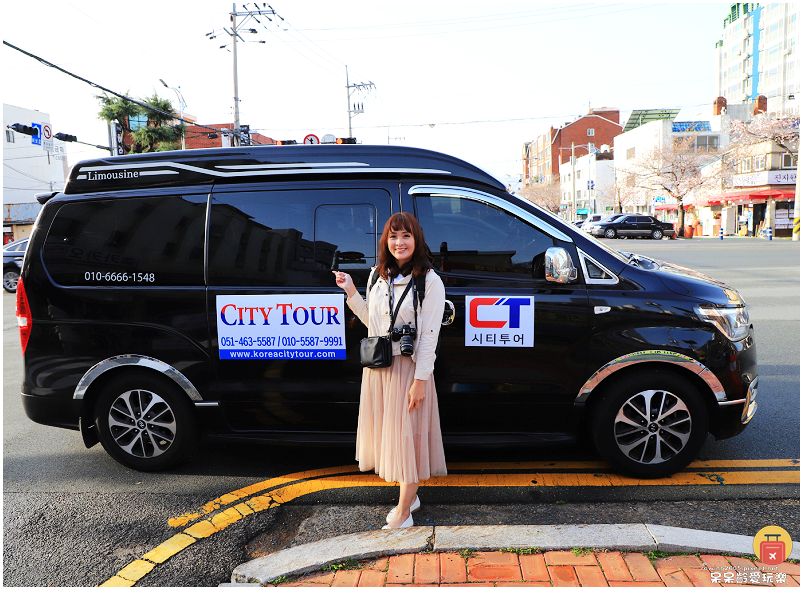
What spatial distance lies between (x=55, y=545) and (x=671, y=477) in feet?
12.3

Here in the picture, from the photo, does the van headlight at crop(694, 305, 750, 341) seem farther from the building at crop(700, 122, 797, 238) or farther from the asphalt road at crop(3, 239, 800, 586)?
the building at crop(700, 122, 797, 238)

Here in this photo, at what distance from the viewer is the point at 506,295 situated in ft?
11.7

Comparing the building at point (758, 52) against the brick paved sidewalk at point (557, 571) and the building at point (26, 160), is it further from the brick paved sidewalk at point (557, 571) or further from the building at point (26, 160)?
the brick paved sidewalk at point (557, 571)

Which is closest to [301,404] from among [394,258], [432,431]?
[432,431]

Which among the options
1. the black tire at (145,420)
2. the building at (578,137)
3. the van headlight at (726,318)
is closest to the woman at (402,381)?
the black tire at (145,420)

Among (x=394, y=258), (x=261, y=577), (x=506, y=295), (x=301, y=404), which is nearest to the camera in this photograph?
(x=261, y=577)

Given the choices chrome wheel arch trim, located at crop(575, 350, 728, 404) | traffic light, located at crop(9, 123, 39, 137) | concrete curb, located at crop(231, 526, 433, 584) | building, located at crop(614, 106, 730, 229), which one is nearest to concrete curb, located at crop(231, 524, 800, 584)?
concrete curb, located at crop(231, 526, 433, 584)

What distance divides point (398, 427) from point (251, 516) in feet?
3.70

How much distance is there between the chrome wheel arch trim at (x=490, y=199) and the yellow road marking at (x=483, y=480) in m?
1.57

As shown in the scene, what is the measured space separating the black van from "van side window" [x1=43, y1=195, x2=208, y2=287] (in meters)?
0.01

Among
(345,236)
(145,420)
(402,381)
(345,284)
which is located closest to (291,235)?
(345,236)

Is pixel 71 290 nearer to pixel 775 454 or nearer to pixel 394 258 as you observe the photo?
pixel 394 258

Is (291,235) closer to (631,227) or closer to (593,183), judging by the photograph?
(631,227)

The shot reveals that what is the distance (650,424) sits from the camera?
3615mm
